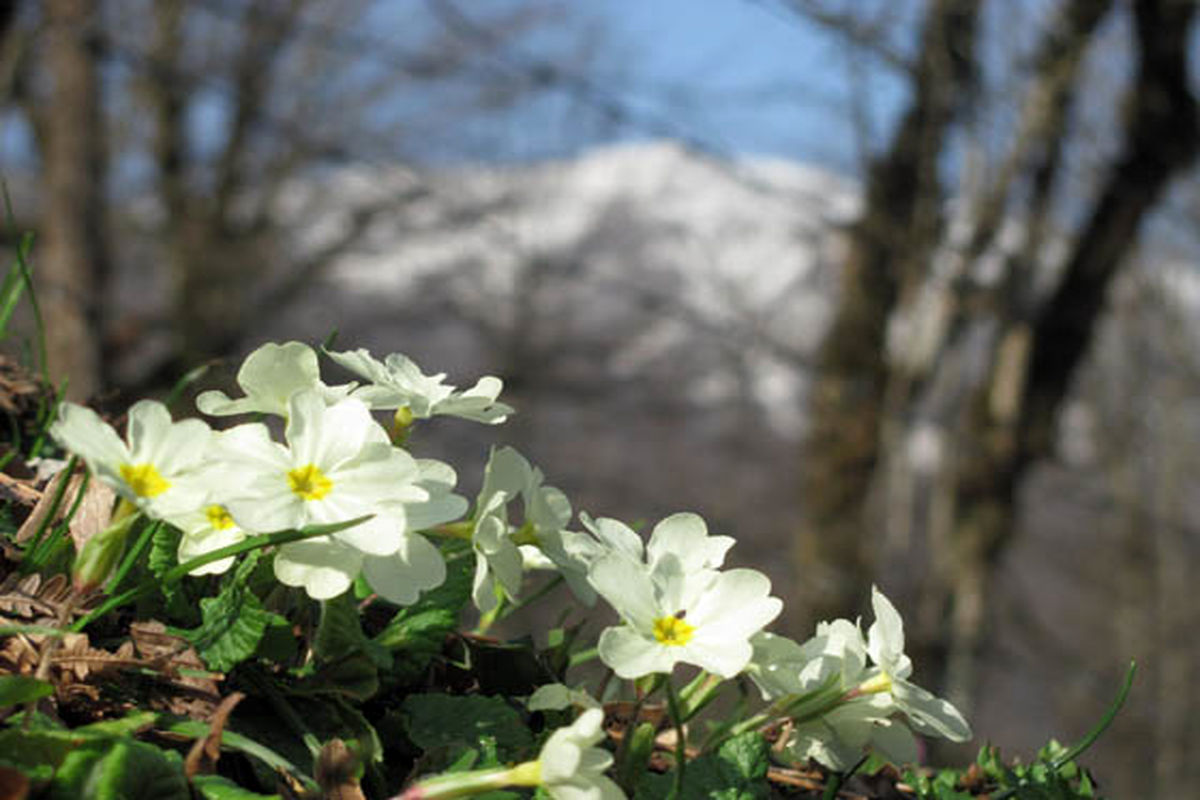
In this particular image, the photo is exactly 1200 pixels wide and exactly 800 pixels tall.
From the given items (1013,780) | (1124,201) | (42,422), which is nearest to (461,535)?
(1013,780)

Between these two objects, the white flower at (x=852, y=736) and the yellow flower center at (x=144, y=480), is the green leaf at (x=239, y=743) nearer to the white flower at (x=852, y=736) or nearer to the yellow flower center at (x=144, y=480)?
the yellow flower center at (x=144, y=480)

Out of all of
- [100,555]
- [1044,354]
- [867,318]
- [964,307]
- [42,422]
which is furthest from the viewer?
[1044,354]

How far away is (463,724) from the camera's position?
2.65 ft

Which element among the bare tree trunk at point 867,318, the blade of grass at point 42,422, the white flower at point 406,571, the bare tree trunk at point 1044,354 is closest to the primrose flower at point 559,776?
the white flower at point 406,571

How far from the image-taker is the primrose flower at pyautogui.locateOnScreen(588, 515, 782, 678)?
0.74m

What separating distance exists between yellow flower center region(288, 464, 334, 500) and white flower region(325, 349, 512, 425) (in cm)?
10

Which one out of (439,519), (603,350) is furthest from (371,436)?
(603,350)

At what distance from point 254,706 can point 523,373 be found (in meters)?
12.4

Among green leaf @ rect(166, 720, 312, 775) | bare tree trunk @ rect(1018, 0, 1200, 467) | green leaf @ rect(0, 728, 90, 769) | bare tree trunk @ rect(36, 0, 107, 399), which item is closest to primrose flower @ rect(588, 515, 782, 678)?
green leaf @ rect(166, 720, 312, 775)

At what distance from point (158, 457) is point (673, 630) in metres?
0.35

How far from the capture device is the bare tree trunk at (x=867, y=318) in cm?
680

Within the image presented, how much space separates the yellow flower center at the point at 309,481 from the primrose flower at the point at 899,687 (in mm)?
382

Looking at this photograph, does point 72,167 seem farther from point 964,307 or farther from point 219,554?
point 219,554

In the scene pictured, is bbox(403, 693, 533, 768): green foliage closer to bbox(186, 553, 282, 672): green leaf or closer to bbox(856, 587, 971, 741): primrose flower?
bbox(186, 553, 282, 672): green leaf
